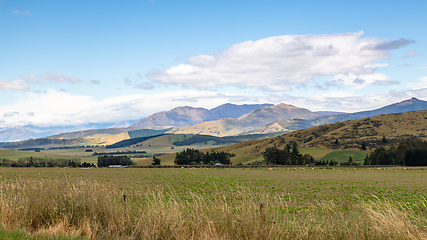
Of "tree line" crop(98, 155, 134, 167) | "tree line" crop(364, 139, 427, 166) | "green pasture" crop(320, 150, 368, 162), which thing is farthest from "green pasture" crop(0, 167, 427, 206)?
"tree line" crop(98, 155, 134, 167)

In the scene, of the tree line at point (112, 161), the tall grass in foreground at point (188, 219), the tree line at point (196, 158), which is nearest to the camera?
the tall grass in foreground at point (188, 219)

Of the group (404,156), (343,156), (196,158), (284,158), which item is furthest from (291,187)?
(343,156)

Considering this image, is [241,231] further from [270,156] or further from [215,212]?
[270,156]

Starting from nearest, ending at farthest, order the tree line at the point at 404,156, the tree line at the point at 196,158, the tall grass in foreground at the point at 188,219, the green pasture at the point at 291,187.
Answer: the tall grass in foreground at the point at 188,219
the green pasture at the point at 291,187
the tree line at the point at 404,156
the tree line at the point at 196,158

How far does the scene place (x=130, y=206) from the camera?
52.0ft

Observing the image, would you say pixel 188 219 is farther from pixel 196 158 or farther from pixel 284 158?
pixel 196 158

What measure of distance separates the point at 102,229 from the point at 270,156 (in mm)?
124090

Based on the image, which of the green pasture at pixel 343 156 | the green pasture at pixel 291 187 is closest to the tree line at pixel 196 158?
the green pasture at pixel 343 156

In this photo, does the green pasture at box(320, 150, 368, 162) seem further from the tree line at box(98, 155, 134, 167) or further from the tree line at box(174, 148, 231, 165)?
the tree line at box(98, 155, 134, 167)

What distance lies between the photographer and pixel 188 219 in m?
13.8

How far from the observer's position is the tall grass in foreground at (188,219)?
12.5 metres

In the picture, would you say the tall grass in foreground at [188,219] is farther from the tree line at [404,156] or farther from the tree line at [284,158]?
the tree line at [284,158]

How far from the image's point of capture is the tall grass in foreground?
40.9 feet

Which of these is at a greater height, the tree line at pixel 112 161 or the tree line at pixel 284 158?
the tree line at pixel 112 161
